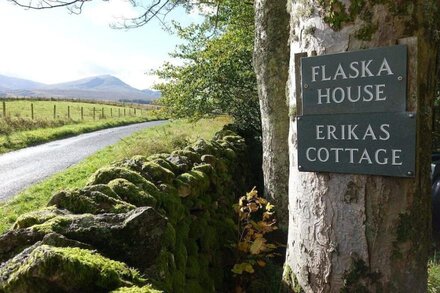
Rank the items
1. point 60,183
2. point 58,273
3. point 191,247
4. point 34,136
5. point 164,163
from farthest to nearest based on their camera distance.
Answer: point 34,136, point 60,183, point 164,163, point 191,247, point 58,273

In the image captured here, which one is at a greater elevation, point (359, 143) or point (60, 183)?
point (359, 143)

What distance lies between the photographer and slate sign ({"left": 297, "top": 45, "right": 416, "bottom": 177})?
6.92 ft

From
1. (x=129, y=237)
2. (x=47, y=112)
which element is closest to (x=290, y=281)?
(x=129, y=237)

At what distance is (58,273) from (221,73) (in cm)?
829

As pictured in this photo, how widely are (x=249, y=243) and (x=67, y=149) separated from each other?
44.6ft

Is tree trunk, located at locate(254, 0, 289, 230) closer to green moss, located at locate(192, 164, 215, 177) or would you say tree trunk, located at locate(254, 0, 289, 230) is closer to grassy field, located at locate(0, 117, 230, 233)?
green moss, located at locate(192, 164, 215, 177)

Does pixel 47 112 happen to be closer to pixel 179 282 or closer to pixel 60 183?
pixel 60 183

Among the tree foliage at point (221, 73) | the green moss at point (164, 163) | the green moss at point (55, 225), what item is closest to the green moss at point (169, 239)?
the green moss at point (55, 225)

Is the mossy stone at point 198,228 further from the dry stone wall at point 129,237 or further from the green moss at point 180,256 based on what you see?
the green moss at point 180,256

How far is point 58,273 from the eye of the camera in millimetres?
1589

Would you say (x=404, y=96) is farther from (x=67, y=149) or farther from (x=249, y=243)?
(x=67, y=149)

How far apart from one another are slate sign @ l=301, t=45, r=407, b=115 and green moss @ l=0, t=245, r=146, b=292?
1375 mm

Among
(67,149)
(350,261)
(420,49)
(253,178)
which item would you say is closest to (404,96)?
(420,49)

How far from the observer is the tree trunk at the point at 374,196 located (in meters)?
2.14
